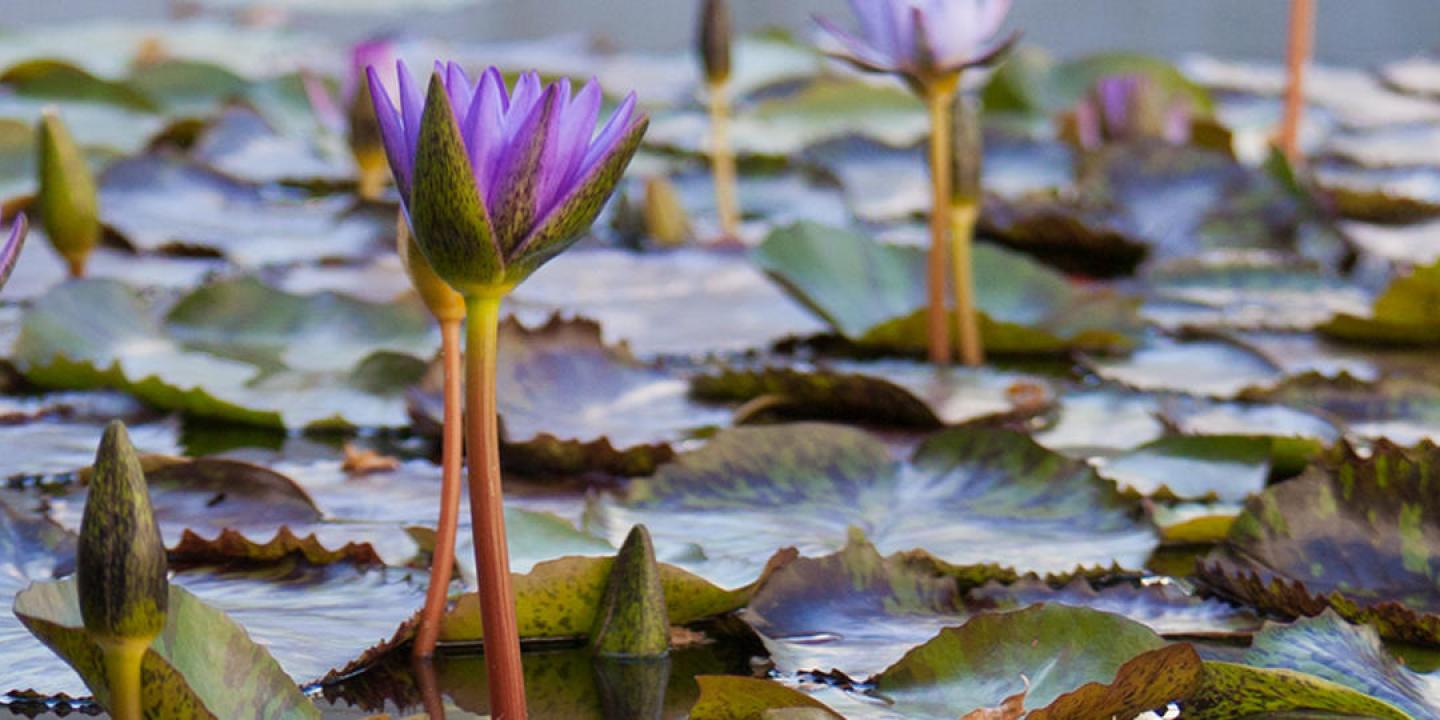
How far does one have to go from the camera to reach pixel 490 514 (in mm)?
448

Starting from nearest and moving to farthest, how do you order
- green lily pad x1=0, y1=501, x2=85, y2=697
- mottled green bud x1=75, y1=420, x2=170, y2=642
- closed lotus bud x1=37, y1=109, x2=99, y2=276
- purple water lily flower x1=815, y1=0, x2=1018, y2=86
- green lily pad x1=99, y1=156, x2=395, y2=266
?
mottled green bud x1=75, y1=420, x2=170, y2=642 < green lily pad x1=0, y1=501, x2=85, y2=697 < purple water lily flower x1=815, y1=0, x2=1018, y2=86 < closed lotus bud x1=37, y1=109, x2=99, y2=276 < green lily pad x1=99, y1=156, x2=395, y2=266

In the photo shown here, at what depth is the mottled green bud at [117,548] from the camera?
1.28 ft

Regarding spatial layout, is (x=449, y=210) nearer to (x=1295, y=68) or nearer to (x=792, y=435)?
(x=792, y=435)

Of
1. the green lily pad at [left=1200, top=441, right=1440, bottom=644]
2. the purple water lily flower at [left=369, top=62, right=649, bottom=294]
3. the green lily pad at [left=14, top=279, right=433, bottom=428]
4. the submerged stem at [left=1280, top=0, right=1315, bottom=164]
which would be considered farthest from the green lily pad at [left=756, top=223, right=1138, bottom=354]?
the purple water lily flower at [left=369, top=62, right=649, bottom=294]

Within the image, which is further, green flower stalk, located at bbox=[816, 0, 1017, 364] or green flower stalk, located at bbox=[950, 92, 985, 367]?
green flower stalk, located at bbox=[950, 92, 985, 367]

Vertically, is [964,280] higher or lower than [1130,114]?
lower

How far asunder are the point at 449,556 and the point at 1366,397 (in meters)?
0.59

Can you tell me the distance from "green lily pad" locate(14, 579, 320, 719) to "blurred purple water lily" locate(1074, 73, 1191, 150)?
50.6 inches

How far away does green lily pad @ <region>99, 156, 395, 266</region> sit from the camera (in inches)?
52.4

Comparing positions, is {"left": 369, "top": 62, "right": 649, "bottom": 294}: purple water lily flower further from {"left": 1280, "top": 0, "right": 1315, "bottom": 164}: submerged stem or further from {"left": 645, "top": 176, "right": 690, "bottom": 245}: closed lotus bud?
{"left": 1280, "top": 0, "right": 1315, "bottom": 164}: submerged stem

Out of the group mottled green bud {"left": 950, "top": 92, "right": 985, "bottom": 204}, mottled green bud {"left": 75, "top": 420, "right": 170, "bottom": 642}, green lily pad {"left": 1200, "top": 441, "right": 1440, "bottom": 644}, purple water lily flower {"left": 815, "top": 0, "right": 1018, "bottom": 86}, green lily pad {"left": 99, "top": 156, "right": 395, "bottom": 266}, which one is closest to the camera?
mottled green bud {"left": 75, "top": 420, "right": 170, "bottom": 642}

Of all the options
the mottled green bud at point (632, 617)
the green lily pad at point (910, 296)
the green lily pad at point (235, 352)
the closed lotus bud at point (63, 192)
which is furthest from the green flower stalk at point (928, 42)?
the closed lotus bud at point (63, 192)

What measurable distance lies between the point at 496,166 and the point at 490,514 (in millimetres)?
95

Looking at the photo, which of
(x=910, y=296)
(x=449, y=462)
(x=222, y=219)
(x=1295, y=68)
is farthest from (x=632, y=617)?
(x=1295, y=68)
